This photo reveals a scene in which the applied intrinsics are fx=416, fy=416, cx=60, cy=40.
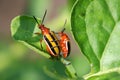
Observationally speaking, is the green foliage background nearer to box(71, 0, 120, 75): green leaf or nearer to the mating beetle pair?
box(71, 0, 120, 75): green leaf

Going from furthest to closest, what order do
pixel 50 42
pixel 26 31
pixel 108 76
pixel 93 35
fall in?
pixel 50 42
pixel 26 31
pixel 93 35
pixel 108 76

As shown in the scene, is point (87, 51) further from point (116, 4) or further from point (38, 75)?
point (38, 75)

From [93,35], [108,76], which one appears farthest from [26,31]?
[108,76]

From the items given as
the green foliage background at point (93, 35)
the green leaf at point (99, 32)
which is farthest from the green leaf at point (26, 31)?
the green leaf at point (99, 32)

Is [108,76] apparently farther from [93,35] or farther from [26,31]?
[26,31]

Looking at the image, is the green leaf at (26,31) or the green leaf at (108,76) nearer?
the green leaf at (108,76)

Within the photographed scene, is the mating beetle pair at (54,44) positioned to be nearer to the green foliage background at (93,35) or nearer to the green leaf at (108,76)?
the green foliage background at (93,35)
